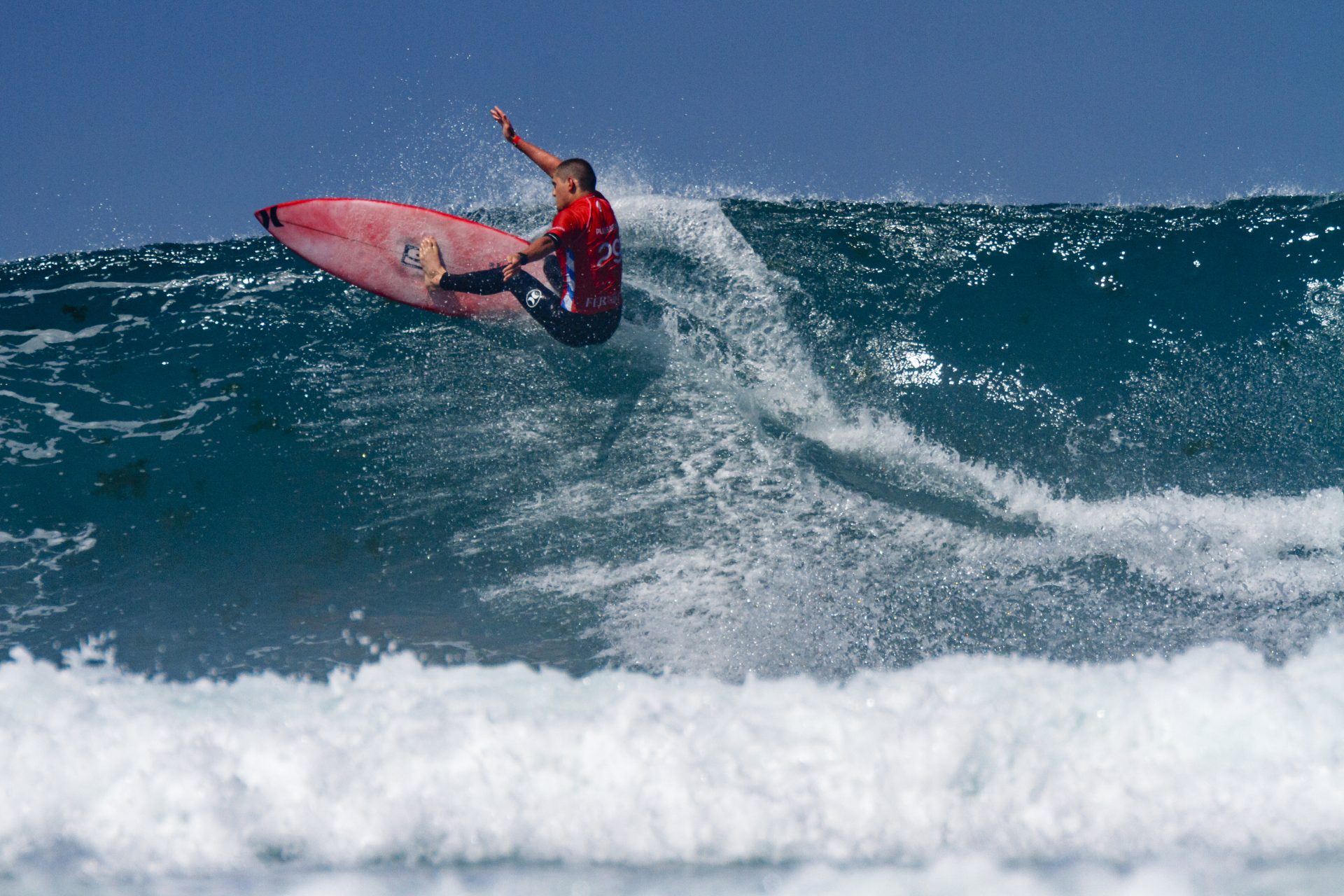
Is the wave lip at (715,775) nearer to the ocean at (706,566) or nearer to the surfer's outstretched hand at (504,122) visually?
the ocean at (706,566)

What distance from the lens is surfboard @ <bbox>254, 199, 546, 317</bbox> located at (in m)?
4.59

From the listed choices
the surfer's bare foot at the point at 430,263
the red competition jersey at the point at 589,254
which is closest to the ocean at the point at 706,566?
the surfer's bare foot at the point at 430,263

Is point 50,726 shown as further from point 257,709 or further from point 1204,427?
point 1204,427

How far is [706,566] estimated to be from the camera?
158 inches

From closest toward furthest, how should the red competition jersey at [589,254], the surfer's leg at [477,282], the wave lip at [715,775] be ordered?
the wave lip at [715,775] → the red competition jersey at [589,254] → the surfer's leg at [477,282]

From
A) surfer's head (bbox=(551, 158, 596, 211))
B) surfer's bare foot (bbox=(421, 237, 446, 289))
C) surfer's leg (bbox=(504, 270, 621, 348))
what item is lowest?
surfer's leg (bbox=(504, 270, 621, 348))

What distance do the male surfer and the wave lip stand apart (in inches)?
78.7

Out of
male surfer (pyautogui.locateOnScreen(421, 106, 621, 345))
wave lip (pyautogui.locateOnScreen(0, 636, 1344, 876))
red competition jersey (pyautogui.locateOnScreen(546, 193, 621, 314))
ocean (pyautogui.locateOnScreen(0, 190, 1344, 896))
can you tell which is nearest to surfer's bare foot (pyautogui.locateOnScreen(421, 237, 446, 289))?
male surfer (pyautogui.locateOnScreen(421, 106, 621, 345))

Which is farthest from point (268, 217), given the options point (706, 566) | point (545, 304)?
point (706, 566)

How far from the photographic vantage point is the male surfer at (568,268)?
3.86 meters

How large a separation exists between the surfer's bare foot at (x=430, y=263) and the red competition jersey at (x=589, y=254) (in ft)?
2.61

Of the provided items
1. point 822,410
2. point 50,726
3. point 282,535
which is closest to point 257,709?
point 50,726

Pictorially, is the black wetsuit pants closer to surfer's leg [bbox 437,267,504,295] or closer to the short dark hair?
surfer's leg [bbox 437,267,504,295]

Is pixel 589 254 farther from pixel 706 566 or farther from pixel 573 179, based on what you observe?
pixel 706 566
